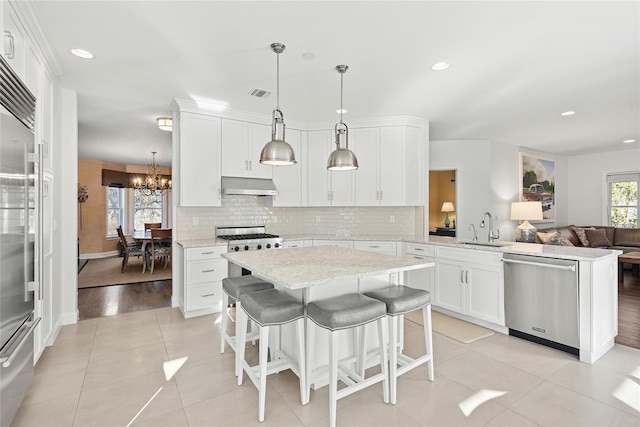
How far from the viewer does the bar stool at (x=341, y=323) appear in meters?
1.87

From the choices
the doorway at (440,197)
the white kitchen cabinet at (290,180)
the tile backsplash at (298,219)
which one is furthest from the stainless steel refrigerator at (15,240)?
the doorway at (440,197)

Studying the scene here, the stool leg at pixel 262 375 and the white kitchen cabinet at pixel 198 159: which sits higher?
the white kitchen cabinet at pixel 198 159

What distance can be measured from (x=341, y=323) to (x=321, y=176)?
3326 millimetres

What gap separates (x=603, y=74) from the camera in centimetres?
315

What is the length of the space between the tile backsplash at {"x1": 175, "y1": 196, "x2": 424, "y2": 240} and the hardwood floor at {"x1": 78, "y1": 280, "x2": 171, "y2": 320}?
1.05m

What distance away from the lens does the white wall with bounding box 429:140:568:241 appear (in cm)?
596

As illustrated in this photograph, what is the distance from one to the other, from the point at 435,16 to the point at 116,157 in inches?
318

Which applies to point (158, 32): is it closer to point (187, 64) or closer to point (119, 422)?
point (187, 64)

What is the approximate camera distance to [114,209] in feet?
30.1

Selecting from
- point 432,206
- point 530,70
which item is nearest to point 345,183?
point 530,70

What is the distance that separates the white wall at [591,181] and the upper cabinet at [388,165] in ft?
18.4

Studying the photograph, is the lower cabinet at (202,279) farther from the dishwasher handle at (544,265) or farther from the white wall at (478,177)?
the white wall at (478,177)

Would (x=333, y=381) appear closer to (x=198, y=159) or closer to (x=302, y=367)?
(x=302, y=367)

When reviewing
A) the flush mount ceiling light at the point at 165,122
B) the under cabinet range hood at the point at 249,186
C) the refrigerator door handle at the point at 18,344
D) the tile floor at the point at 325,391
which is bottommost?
the tile floor at the point at 325,391
